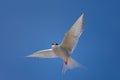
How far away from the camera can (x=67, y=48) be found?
332 ft

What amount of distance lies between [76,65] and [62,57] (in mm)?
287

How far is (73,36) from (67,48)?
286 millimetres

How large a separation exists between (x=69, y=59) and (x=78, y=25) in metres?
0.75

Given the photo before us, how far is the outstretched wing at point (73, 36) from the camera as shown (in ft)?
330

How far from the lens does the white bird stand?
100750 mm

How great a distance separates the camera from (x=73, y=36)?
100875mm

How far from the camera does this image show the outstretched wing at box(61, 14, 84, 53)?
101 meters

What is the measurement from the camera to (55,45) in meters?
101

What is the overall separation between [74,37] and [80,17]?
0.46m

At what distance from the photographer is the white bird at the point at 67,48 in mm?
100750

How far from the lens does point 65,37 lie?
100938mm

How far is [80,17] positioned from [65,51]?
74 cm

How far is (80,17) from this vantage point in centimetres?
10062

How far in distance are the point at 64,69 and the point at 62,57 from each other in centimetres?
27
